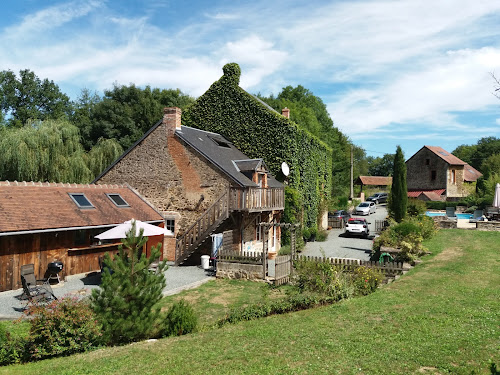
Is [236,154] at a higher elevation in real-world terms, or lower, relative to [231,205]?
higher

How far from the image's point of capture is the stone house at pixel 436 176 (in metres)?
54.4

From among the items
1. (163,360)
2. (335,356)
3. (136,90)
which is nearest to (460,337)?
(335,356)

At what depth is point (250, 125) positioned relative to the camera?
27250 mm

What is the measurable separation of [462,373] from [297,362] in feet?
8.70

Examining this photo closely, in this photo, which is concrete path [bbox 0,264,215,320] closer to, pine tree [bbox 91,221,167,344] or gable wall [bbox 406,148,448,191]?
pine tree [bbox 91,221,167,344]

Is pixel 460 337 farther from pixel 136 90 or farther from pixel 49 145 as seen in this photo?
pixel 136 90

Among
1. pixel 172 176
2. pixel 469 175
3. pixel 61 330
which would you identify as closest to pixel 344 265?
pixel 61 330

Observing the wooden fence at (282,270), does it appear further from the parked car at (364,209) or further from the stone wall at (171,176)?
the parked car at (364,209)

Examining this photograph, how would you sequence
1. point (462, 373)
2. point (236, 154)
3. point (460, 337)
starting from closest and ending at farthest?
point (462, 373), point (460, 337), point (236, 154)

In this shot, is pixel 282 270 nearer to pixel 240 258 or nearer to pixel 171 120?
pixel 240 258

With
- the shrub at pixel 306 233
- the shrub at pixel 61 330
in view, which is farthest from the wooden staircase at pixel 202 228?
the shrub at pixel 61 330

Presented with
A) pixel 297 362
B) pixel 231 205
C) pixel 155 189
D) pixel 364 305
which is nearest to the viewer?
pixel 297 362

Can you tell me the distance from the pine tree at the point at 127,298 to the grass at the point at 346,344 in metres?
0.47

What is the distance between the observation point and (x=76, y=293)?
44.1ft
